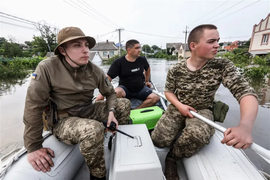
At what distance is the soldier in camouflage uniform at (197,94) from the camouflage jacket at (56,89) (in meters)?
0.80

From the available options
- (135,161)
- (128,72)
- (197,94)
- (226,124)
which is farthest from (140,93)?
(226,124)

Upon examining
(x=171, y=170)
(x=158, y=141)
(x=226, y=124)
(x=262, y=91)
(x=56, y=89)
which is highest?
(x=56, y=89)

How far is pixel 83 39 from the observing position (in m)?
1.53

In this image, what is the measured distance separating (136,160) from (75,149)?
0.89 m

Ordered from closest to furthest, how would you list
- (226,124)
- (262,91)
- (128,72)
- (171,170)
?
1. (171,170)
2. (128,72)
3. (226,124)
4. (262,91)

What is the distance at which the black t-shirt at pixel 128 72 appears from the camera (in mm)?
3232

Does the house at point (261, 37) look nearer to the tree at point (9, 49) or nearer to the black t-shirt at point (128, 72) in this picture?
the black t-shirt at point (128, 72)

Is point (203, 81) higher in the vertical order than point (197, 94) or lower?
higher

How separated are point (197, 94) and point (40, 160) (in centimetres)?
173

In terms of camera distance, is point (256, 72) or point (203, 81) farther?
point (256, 72)

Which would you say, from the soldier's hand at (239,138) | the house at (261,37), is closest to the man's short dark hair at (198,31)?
the soldier's hand at (239,138)

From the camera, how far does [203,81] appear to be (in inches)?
64.2

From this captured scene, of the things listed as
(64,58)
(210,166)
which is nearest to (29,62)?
(64,58)

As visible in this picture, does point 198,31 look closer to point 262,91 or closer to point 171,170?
point 171,170
